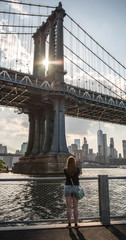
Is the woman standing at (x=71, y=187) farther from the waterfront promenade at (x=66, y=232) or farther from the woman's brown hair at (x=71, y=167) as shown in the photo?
the waterfront promenade at (x=66, y=232)

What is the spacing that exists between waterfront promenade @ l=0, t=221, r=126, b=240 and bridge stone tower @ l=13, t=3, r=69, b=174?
33.6 m

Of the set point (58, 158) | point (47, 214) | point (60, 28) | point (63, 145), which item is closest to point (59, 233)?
point (47, 214)

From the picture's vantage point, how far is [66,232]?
5.02 meters

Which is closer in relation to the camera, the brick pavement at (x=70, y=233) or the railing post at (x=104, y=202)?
the brick pavement at (x=70, y=233)

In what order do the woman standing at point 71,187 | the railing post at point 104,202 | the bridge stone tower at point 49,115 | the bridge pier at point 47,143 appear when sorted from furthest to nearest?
the bridge stone tower at point 49,115 < the bridge pier at point 47,143 < the railing post at point 104,202 < the woman standing at point 71,187

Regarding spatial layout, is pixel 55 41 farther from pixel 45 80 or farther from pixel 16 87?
pixel 16 87

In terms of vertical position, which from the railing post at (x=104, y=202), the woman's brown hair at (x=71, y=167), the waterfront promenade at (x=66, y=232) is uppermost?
the woman's brown hair at (x=71, y=167)

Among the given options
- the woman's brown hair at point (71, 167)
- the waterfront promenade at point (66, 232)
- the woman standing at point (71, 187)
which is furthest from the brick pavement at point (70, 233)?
the woman's brown hair at point (71, 167)

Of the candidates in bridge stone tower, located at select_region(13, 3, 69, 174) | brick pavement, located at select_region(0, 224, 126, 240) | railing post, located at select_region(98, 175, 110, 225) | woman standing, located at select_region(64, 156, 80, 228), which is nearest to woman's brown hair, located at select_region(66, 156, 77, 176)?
woman standing, located at select_region(64, 156, 80, 228)

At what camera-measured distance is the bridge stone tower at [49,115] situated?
41969mm

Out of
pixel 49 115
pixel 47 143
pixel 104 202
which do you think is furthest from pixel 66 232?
pixel 49 115

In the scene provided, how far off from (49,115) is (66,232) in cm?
4691

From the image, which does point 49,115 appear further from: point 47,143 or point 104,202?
point 104,202

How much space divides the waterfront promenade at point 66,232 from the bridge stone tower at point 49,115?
3359 cm
